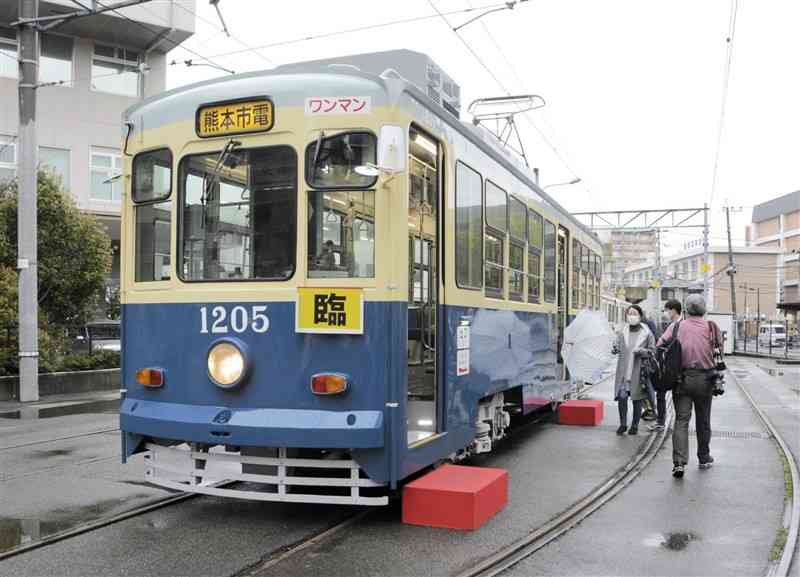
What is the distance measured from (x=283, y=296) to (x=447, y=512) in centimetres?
198

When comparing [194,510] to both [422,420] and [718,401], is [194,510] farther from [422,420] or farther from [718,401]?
[718,401]

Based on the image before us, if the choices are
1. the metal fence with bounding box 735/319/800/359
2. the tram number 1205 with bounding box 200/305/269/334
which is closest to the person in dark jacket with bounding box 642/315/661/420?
the tram number 1205 with bounding box 200/305/269/334

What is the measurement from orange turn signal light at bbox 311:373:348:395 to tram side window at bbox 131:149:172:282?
1525 millimetres

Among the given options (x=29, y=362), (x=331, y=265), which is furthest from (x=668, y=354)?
(x=29, y=362)

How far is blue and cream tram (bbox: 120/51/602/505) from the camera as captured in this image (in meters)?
5.55

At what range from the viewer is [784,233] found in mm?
88000

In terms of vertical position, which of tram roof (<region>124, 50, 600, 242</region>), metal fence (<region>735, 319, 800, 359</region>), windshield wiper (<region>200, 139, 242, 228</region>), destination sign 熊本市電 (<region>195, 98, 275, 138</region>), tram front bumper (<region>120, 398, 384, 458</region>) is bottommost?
metal fence (<region>735, 319, 800, 359</region>)

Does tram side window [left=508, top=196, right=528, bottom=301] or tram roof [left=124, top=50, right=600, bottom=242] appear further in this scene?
tram side window [left=508, top=196, right=528, bottom=301]

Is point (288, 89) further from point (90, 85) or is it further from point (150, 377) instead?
point (90, 85)

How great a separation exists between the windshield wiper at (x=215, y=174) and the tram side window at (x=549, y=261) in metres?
5.30

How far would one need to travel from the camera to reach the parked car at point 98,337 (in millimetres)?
18141

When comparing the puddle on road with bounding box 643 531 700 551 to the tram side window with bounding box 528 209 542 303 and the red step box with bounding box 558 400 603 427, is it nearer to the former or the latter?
the tram side window with bounding box 528 209 542 303

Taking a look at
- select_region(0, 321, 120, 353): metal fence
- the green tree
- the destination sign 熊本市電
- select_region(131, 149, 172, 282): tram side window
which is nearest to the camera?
the destination sign 熊本市電

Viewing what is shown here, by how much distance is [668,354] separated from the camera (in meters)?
8.09
